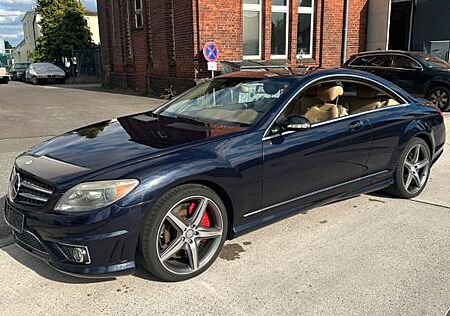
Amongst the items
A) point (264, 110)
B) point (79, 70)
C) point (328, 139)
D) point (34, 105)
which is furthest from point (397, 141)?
point (79, 70)

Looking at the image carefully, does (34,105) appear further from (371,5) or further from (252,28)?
(371,5)

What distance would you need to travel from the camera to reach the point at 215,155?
318 cm

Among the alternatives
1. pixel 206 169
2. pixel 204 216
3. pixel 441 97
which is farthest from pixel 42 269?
pixel 441 97

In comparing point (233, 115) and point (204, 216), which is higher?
point (233, 115)

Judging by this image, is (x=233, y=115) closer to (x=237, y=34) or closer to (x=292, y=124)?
(x=292, y=124)

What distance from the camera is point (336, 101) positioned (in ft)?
14.4

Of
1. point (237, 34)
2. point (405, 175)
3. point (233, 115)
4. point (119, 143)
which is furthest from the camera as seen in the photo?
point (237, 34)

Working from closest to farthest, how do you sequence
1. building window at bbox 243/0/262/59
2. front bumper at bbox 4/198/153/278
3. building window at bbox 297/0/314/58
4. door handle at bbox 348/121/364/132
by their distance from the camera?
front bumper at bbox 4/198/153/278, door handle at bbox 348/121/364/132, building window at bbox 243/0/262/59, building window at bbox 297/0/314/58

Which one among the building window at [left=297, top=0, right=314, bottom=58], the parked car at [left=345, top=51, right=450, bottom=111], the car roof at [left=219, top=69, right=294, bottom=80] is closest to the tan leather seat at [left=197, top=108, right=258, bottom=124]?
the car roof at [left=219, top=69, right=294, bottom=80]

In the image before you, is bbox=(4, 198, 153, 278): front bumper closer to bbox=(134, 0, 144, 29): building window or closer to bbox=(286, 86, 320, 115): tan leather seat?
bbox=(286, 86, 320, 115): tan leather seat

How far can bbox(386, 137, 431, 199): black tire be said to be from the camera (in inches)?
183

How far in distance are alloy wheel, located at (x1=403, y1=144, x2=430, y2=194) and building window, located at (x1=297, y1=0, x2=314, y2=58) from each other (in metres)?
10.3

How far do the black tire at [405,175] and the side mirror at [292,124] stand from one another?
172 cm

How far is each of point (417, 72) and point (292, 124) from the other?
9.38 m
